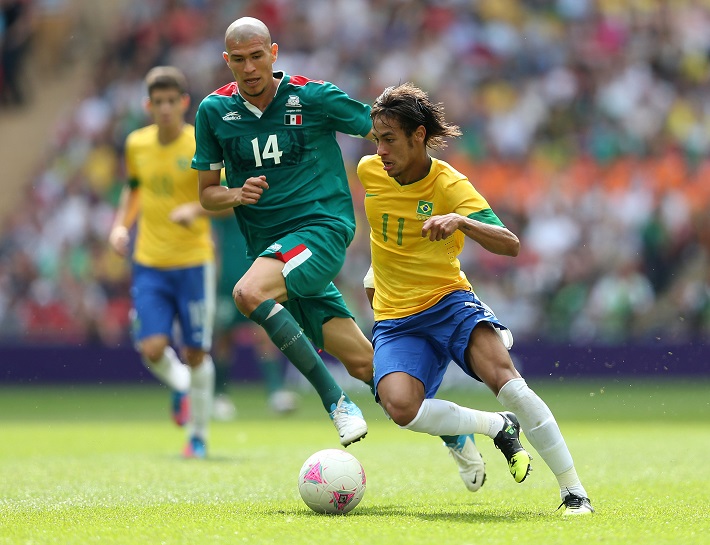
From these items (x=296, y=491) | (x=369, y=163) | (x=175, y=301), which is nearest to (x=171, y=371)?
(x=175, y=301)

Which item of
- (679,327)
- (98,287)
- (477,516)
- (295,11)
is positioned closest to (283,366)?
(98,287)

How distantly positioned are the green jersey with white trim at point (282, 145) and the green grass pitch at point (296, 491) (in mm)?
1766

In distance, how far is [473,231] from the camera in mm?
6117

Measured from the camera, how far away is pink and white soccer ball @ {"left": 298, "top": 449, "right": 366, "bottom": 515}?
6.47 metres

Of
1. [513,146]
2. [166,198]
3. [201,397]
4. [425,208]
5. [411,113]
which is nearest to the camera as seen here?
[411,113]

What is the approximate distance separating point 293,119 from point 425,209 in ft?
4.55

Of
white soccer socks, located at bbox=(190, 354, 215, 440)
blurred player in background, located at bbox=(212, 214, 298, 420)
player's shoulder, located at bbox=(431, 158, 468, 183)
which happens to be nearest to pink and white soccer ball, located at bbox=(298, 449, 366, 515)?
player's shoulder, located at bbox=(431, 158, 468, 183)

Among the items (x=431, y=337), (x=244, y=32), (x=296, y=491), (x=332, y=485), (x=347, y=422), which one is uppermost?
(x=244, y=32)

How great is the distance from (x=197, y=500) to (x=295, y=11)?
53.6ft

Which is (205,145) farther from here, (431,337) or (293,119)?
(431,337)

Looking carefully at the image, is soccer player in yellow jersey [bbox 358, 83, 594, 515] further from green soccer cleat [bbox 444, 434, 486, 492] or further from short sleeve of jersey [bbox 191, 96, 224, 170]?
short sleeve of jersey [bbox 191, 96, 224, 170]

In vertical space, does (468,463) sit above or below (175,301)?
below

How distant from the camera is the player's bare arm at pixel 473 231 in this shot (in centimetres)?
597

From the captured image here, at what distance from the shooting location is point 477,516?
6.38 meters
